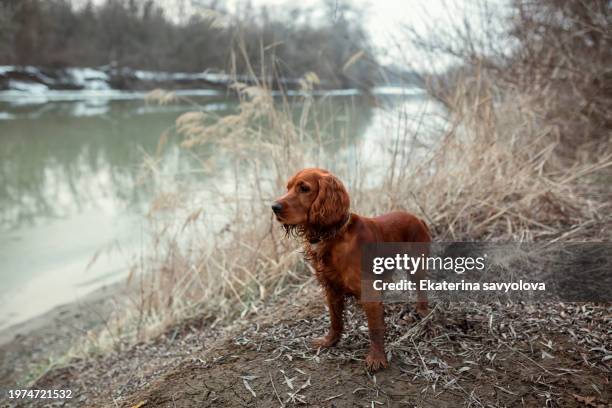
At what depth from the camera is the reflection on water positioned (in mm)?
5055

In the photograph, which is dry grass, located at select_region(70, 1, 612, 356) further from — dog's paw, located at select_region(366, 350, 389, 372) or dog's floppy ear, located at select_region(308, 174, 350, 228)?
dog's floppy ear, located at select_region(308, 174, 350, 228)

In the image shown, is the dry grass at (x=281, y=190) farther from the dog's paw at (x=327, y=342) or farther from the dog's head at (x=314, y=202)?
the dog's head at (x=314, y=202)

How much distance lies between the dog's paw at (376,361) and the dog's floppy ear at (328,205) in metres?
0.53

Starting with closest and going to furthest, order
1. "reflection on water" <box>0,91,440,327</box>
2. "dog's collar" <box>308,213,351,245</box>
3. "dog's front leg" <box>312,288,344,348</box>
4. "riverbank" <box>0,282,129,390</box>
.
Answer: "dog's collar" <box>308,213,351,245</box>
"dog's front leg" <box>312,288,344,348</box>
"riverbank" <box>0,282,129,390</box>
"reflection on water" <box>0,91,440,327</box>

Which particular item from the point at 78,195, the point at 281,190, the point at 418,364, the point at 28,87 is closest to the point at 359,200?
the point at 281,190

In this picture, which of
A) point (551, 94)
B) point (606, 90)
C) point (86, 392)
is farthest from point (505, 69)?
point (86, 392)

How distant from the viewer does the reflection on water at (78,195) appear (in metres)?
5.05

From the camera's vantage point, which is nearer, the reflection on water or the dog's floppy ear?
the dog's floppy ear

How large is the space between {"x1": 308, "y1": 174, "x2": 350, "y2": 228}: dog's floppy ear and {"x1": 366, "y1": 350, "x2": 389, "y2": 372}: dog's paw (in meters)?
0.53

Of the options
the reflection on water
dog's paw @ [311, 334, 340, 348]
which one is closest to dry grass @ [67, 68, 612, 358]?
the reflection on water

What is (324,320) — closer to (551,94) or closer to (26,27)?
(551,94)

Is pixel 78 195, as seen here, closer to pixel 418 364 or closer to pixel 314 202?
pixel 314 202

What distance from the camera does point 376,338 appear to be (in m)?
1.77

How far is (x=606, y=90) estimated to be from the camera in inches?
171
